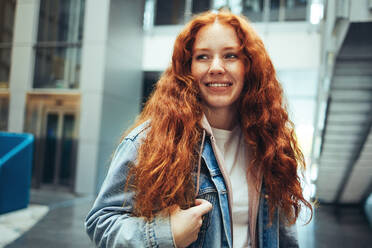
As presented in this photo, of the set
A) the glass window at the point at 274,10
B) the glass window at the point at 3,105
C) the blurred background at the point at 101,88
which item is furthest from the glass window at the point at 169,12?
the glass window at the point at 3,105

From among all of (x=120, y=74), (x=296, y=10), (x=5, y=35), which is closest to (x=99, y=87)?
(x=120, y=74)

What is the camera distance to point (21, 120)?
9.52m

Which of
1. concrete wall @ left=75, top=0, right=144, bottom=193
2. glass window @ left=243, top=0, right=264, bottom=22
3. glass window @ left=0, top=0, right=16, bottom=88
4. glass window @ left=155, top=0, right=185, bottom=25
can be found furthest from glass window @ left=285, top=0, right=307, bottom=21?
glass window @ left=0, top=0, right=16, bottom=88

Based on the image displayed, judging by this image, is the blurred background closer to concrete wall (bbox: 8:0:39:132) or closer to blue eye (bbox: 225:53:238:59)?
concrete wall (bbox: 8:0:39:132)

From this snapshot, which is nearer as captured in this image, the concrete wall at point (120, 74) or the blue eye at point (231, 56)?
the blue eye at point (231, 56)

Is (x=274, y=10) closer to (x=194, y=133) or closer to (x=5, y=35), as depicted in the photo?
(x=5, y=35)

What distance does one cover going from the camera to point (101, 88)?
353 inches

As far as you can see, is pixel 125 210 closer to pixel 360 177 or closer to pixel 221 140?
pixel 221 140

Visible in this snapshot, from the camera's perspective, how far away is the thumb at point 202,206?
1.17 meters

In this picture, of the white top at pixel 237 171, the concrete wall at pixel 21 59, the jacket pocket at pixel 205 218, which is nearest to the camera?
the jacket pocket at pixel 205 218

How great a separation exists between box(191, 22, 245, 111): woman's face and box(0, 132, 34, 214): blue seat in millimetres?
5678

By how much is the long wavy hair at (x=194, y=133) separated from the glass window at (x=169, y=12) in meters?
10.9

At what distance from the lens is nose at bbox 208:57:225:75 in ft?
4.34

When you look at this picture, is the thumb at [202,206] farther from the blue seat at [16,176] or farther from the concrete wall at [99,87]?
the concrete wall at [99,87]
